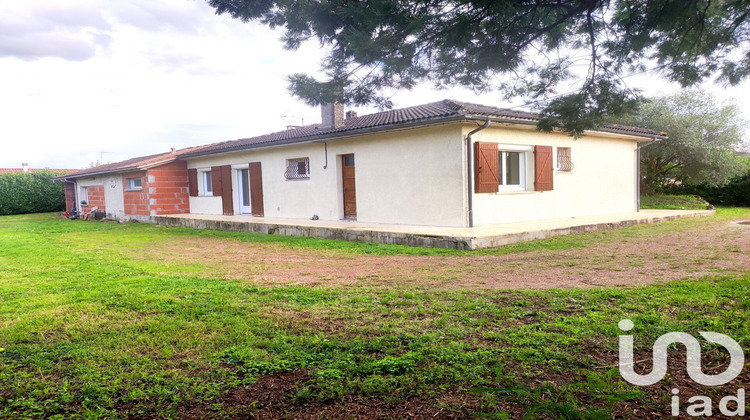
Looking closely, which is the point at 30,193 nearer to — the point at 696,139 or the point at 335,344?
the point at 335,344

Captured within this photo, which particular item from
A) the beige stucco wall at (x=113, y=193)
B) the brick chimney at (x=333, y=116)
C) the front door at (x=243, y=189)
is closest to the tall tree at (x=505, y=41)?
the brick chimney at (x=333, y=116)

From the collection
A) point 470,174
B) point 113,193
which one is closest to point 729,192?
point 470,174

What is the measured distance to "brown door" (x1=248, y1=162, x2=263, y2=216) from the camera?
612 inches

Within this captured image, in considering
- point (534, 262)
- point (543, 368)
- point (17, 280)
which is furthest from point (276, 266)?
point (543, 368)

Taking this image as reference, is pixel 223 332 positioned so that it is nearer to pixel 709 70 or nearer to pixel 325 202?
pixel 709 70

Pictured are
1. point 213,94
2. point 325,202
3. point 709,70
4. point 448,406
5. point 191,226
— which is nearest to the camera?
point 448,406

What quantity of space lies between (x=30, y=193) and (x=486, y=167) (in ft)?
80.2

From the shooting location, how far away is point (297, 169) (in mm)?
14492

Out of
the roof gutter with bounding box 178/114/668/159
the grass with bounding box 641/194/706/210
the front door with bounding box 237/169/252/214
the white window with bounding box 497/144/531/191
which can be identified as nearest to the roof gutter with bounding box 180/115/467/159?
the roof gutter with bounding box 178/114/668/159

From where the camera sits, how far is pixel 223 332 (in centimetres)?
362

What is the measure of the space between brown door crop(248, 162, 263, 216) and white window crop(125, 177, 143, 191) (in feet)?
17.3

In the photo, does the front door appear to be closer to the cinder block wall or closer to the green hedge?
the cinder block wall

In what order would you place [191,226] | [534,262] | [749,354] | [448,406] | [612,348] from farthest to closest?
[191,226], [534,262], [612,348], [749,354], [448,406]

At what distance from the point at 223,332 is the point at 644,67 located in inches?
177
